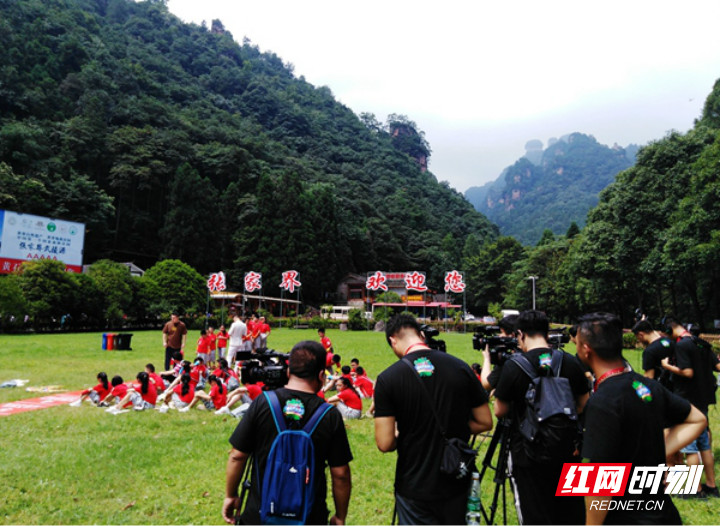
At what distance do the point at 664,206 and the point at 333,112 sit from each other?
331 ft

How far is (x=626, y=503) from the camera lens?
7.25ft

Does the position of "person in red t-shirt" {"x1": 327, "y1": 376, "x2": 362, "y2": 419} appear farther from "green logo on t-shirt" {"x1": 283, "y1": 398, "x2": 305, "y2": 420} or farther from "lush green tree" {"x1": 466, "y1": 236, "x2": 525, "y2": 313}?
"lush green tree" {"x1": 466, "y1": 236, "x2": 525, "y2": 313}

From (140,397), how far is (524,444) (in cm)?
795

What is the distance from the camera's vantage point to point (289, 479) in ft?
7.82

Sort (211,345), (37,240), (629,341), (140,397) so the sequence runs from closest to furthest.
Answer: (140,397), (211,345), (629,341), (37,240)

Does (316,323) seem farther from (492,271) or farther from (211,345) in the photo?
(492,271)

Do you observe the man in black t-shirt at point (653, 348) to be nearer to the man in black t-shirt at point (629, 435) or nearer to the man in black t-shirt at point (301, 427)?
the man in black t-shirt at point (629, 435)

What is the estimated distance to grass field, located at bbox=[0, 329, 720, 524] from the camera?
4.41 meters

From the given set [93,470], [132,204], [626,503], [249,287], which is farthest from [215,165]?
[626,503]

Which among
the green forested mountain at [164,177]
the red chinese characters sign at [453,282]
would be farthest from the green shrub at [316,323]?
the red chinese characters sign at [453,282]

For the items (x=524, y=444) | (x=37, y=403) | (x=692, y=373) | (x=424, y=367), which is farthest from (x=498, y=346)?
(x=37, y=403)

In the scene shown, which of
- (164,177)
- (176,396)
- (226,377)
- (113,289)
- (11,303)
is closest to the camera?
(176,396)

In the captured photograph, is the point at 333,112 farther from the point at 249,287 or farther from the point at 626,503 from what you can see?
the point at 626,503

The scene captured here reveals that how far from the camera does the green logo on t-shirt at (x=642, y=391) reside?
2.23 m
